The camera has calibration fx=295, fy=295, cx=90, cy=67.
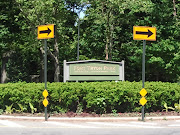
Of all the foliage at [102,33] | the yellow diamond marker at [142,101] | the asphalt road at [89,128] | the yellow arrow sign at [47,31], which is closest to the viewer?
the asphalt road at [89,128]

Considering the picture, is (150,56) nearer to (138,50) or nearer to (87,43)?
(138,50)

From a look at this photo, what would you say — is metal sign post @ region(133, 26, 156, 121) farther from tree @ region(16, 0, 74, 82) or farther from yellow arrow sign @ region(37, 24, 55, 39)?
tree @ region(16, 0, 74, 82)

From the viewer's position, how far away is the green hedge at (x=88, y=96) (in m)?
12.9

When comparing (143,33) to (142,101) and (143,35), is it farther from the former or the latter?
(142,101)

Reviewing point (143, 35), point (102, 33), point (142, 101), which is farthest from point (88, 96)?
point (102, 33)

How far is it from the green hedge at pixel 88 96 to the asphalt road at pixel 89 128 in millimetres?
1407

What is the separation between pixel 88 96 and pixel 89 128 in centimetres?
249

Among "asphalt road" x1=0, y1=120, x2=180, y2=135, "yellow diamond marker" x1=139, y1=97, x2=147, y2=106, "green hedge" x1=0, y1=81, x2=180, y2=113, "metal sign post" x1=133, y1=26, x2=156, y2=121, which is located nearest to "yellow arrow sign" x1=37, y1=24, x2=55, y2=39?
"green hedge" x1=0, y1=81, x2=180, y2=113

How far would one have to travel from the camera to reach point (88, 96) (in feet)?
42.1

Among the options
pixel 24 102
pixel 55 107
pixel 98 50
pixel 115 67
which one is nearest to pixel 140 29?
pixel 115 67

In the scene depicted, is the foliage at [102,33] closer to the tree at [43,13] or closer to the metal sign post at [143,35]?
the tree at [43,13]

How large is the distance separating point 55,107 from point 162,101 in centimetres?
490

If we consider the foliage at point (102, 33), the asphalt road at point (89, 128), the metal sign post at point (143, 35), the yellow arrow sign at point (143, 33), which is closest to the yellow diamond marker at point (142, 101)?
the metal sign post at point (143, 35)

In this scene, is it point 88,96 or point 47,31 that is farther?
point 88,96
